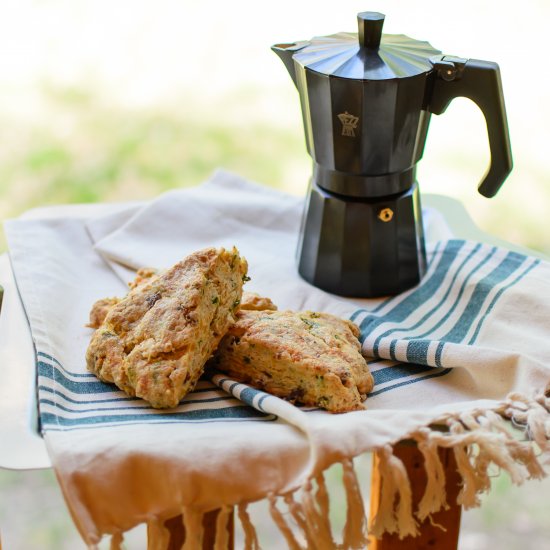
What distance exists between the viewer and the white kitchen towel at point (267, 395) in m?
0.88

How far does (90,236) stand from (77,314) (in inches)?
9.9

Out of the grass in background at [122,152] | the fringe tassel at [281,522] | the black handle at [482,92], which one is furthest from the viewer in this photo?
the grass in background at [122,152]

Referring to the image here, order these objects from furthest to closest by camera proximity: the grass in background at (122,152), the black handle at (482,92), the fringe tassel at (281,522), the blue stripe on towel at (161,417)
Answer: the grass in background at (122,152), the black handle at (482,92), the blue stripe on towel at (161,417), the fringe tassel at (281,522)

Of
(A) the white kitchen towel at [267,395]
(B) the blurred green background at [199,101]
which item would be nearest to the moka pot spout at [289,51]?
(A) the white kitchen towel at [267,395]

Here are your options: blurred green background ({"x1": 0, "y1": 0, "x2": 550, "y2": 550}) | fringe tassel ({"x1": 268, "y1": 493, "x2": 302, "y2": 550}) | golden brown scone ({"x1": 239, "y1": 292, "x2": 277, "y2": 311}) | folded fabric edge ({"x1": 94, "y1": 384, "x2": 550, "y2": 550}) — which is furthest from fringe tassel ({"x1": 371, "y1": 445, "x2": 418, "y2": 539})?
blurred green background ({"x1": 0, "y1": 0, "x2": 550, "y2": 550})

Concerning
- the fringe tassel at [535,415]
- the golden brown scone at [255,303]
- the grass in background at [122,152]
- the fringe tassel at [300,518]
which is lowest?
the grass in background at [122,152]

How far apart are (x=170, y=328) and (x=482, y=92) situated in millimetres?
508

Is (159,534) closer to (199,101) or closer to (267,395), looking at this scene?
(267,395)

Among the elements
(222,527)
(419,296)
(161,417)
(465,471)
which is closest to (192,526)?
(222,527)

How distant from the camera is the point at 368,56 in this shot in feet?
3.81

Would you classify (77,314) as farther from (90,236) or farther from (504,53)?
(504,53)

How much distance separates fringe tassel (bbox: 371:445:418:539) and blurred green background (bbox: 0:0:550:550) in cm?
171

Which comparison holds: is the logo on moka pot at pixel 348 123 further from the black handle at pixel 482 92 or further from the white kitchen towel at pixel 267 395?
the white kitchen towel at pixel 267 395

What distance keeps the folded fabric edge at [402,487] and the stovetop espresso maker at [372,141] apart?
379mm
